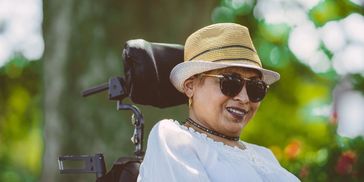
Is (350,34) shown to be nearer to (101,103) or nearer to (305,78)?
(305,78)

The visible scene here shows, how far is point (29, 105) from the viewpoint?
20719mm

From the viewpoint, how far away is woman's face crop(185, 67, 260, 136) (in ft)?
12.0

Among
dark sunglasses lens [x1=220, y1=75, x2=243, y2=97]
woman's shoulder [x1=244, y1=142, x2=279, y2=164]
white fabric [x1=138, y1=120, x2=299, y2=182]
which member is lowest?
woman's shoulder [x1=244, y1=142, x2=279, y2=164]

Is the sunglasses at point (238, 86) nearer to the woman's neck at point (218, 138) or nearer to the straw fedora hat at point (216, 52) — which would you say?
the straw fedora hat at point (216, 52)

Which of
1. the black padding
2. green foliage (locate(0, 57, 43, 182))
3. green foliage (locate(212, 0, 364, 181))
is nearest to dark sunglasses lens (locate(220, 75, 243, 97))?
the black padding

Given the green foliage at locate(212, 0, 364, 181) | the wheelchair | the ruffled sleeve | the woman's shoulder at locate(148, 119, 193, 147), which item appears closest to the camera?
the ruffled sleeve

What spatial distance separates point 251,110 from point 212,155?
1.05 ft

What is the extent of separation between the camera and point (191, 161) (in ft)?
11.3

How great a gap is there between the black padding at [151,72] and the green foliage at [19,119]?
1073 centimetres

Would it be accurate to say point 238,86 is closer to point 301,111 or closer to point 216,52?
point 216,52

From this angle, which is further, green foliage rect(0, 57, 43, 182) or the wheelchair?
green foliage rect(0, 57, 43, 182)

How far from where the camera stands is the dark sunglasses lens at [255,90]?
3664 millimetres

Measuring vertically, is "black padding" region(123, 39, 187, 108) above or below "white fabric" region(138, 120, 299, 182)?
above

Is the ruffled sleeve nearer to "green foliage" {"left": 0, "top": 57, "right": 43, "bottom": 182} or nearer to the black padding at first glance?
the black padding
